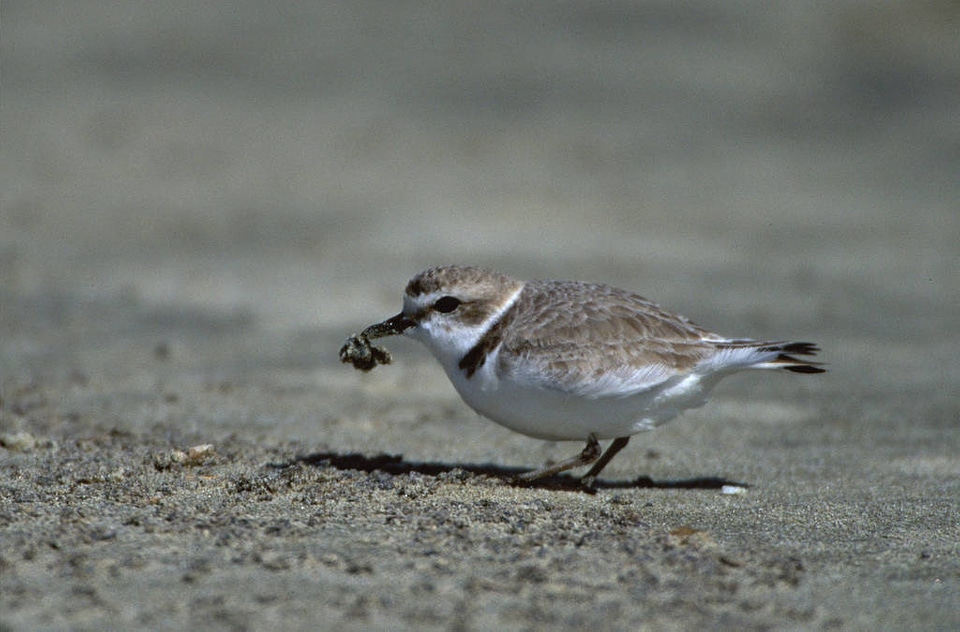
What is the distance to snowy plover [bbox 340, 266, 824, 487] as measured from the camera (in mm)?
4617

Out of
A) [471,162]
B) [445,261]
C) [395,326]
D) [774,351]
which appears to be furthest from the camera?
[471,162]

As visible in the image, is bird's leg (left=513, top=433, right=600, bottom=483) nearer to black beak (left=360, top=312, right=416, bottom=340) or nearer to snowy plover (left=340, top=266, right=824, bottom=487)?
snowy plover (left=340, top=266, right=824, bottom=487)

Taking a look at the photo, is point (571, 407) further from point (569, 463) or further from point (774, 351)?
point (774, 351)

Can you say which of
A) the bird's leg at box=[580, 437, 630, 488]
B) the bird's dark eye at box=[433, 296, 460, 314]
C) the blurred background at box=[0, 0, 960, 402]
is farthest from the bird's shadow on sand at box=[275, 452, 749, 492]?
the blurred background at box=[0, 0, 960, 402]

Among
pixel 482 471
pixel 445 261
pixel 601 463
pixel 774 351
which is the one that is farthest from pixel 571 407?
pixel 445 261

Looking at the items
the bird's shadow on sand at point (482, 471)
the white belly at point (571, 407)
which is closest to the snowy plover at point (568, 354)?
the white belly at point (571, 407)

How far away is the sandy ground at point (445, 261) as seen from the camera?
349cm

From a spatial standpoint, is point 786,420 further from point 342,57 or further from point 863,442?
point 342,57

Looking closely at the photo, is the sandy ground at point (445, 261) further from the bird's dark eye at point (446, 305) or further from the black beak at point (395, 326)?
the bird's dark eye at point (446, 305)

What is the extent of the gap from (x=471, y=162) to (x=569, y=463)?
7.42 m

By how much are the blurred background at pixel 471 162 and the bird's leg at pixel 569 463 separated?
113 inches

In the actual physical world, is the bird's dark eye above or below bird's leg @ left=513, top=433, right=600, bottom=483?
above

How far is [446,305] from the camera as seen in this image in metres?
4.91

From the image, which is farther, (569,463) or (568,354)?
(569,463)
